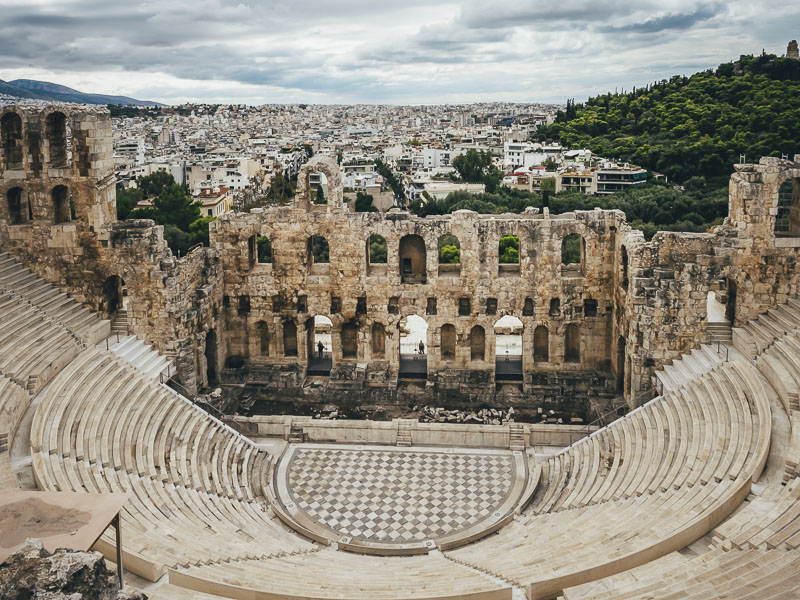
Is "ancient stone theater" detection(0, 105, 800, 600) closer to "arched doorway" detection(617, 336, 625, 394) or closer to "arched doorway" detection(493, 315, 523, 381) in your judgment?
"arched doorway" detection(617, 336, 625, 394)

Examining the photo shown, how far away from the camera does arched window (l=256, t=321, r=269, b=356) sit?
107ft

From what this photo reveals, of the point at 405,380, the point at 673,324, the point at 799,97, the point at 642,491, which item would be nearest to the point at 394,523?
the point at 642,491

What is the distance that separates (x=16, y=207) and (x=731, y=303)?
27.5 m

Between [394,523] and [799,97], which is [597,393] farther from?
[799,97]

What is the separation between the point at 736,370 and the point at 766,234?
6682 millimetres

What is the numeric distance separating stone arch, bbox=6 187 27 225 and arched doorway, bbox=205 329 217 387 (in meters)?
8.31

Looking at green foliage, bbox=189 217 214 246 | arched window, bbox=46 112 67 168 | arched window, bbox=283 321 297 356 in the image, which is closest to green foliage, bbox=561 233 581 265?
arched window, bbox=283 321 297 356

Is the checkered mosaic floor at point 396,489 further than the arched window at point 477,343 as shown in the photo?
No

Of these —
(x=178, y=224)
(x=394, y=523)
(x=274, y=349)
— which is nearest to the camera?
(x=394, y=523)

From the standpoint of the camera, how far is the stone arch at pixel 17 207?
92.5 ft

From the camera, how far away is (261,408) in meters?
30.4

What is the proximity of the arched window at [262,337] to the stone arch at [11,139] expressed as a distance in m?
11.2

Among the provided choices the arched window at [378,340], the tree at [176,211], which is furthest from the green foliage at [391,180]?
the arched window at [378,340]

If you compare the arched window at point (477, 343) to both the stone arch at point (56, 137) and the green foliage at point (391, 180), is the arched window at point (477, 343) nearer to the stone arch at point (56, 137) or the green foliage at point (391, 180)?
the stone arch at point (56, 137)
